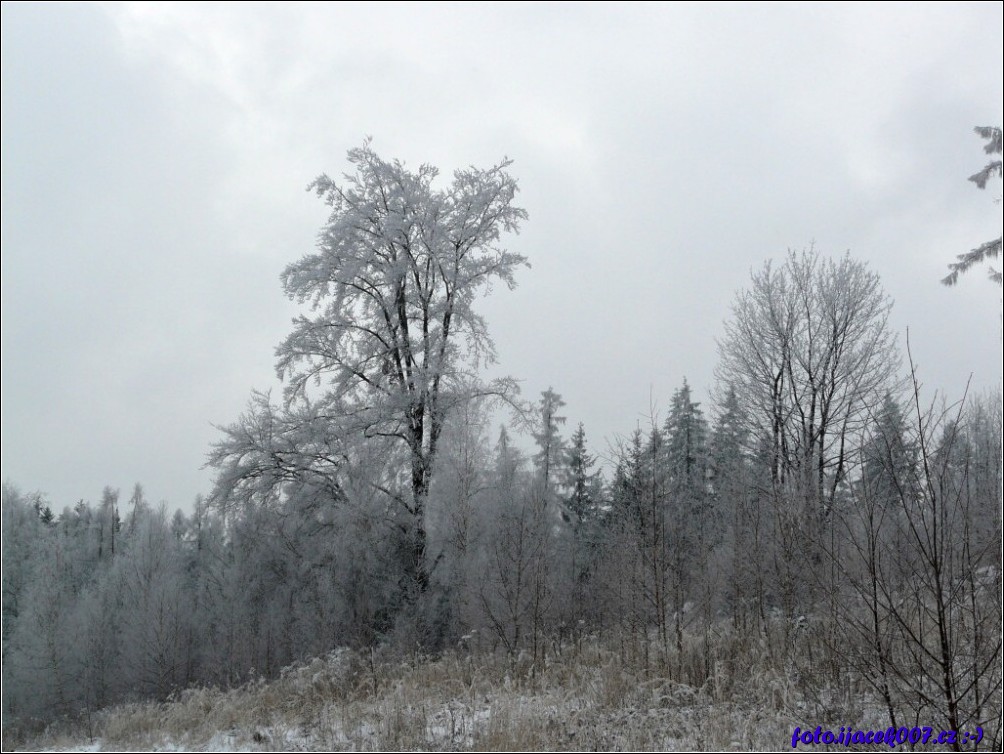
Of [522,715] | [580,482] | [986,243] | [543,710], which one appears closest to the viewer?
[522,715]

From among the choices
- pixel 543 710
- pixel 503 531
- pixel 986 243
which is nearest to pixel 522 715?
pixel 543 710

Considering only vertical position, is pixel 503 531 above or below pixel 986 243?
below

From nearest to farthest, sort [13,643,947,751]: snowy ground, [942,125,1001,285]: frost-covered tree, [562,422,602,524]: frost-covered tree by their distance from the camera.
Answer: [13,643,947,751]: snowy ground → [942,125,1001,285]: frost-covered tree → [562,422,602,524]: frost-covered tree

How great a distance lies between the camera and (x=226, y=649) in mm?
25750

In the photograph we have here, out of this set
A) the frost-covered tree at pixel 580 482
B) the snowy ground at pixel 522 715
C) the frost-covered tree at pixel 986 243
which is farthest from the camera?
the frost-covered tree at pixel 580 482

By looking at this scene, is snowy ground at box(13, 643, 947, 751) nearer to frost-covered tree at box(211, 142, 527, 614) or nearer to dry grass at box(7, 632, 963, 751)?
dry grass at box(7, 632, 963, 751)

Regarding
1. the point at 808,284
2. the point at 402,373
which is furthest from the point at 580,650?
the point at 808,284

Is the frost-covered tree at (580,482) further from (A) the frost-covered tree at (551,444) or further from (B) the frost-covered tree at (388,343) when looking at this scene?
(B) the frost-covered tree at (388,343)

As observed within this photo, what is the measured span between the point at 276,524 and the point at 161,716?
34.6 ft

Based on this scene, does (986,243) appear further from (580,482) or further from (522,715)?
(580,482)

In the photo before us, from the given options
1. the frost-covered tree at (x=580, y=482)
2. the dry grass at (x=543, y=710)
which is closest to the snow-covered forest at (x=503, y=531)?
the dry grass at (x=543, y=710)

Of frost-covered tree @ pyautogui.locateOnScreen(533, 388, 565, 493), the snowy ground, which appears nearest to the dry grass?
the snowy ground

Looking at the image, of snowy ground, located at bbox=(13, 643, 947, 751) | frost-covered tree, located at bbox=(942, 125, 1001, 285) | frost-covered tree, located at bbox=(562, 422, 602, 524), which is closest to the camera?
snowy ground, located at bbox=(13, 643, 947, 751)

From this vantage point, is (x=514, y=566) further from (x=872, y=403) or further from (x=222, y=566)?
(x=222, y=566)
